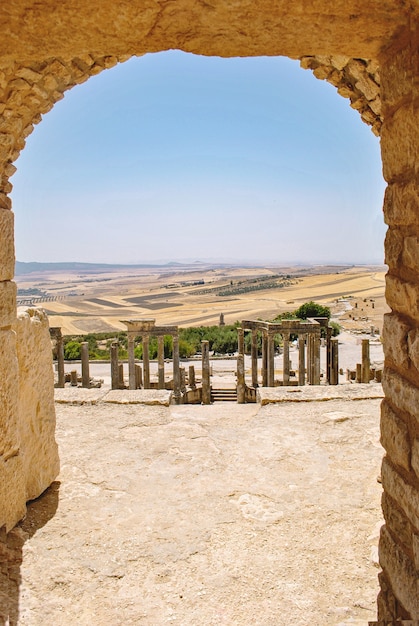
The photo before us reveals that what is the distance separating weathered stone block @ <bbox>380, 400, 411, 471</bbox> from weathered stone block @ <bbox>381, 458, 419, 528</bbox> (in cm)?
8

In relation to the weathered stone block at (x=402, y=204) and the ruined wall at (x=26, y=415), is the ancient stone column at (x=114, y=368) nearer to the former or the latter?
the ruined wall at (x=26, y=415)

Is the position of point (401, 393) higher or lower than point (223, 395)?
higher

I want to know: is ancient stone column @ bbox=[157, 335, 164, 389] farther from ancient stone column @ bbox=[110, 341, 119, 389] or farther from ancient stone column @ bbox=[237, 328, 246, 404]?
ancient stone column @ bbox=[237, 328, 246, 404]

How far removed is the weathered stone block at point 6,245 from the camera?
141 inches

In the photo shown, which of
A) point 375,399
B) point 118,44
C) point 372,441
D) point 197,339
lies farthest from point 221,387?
point 197,339

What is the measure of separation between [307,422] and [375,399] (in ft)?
4.82

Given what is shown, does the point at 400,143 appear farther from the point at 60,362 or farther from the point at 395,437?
the point at 60,362

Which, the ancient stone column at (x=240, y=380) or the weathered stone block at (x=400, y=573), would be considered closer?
the weathered stone block at (x=400, y=573)

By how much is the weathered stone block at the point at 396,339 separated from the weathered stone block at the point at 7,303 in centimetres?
280

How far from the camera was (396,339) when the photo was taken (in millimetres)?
2438

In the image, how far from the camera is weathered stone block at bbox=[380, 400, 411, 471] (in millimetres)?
2336

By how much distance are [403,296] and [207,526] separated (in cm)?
263

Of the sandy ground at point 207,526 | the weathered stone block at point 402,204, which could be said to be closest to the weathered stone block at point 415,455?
the weathered stone block at point 402,204

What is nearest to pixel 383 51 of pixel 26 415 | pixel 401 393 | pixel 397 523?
pixel 401 393
